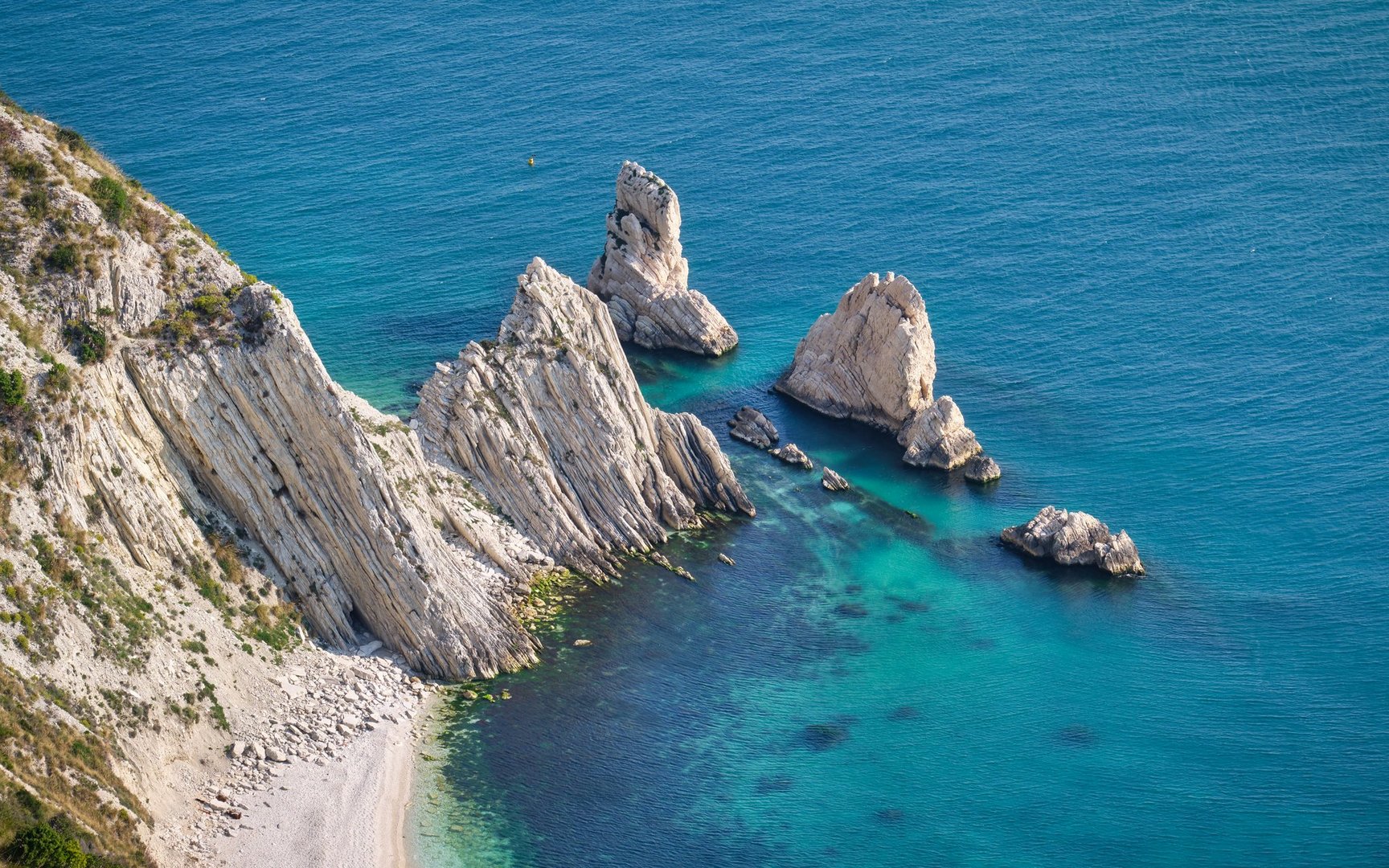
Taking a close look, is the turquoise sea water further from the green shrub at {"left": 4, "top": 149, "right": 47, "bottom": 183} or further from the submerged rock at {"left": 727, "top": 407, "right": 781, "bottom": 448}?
the green shrub at {"left": 4, "top": 149, "right": 47, "bottom": 183}

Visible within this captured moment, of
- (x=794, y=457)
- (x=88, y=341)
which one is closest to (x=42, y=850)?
(x=88, y=341)

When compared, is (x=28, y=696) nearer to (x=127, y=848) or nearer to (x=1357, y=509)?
(x=127, y=848)

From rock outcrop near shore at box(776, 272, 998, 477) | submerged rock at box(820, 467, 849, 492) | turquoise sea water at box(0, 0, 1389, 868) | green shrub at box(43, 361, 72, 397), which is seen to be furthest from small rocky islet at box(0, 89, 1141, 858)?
rock outcrop near shore at box(776, 272, 998, 477)

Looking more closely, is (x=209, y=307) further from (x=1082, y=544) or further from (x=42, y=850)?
(x=1082, y=544)

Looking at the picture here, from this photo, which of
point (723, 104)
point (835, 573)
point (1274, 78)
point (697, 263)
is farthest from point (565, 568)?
point (1274, 78)

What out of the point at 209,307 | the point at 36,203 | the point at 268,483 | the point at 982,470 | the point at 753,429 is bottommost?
the point at 268,483

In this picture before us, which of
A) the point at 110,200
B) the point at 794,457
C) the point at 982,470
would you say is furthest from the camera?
the point at 794,457

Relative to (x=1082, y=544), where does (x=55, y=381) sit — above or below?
below
